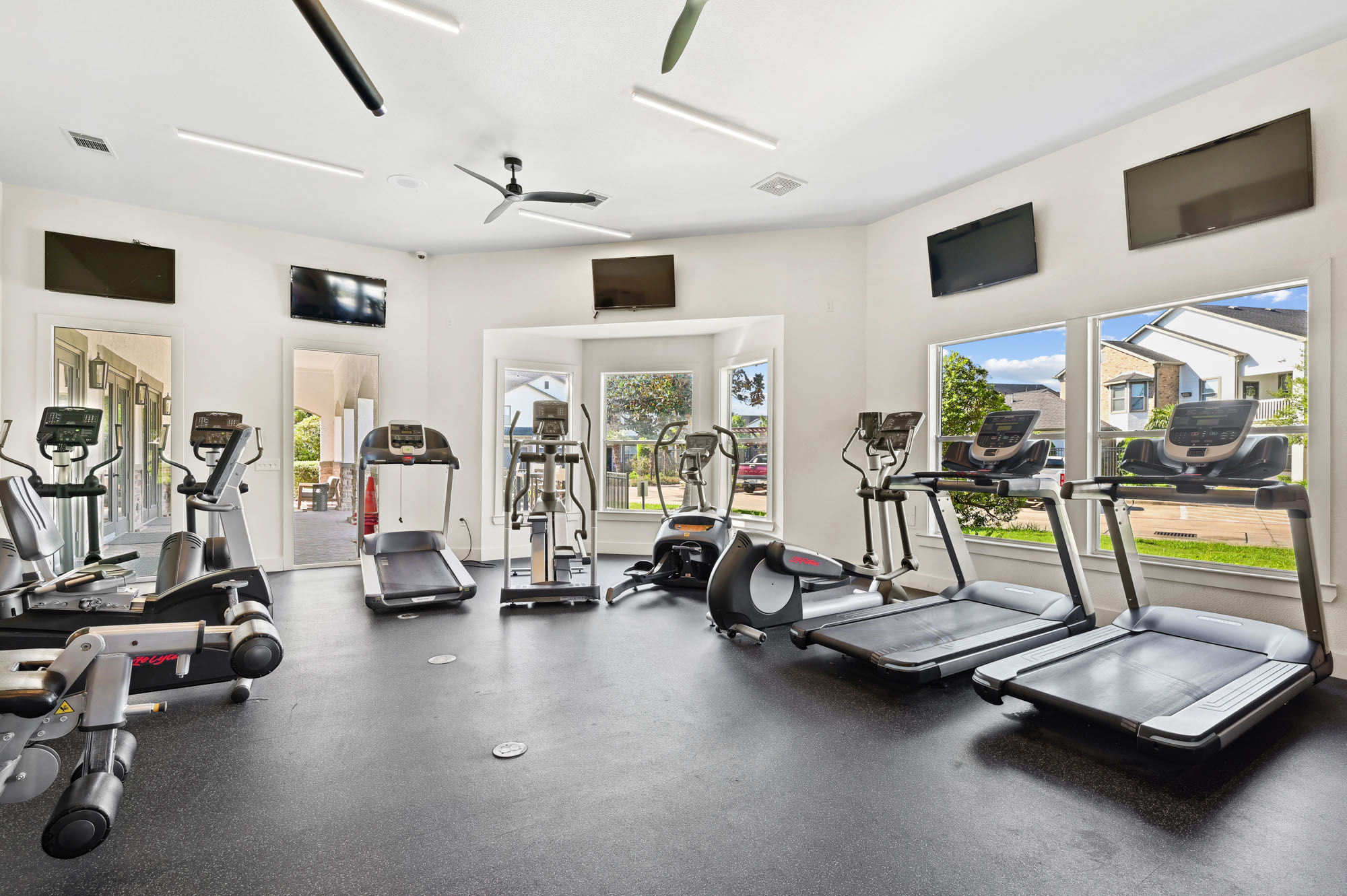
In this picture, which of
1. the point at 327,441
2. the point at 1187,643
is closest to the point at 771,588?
the point at 1187,643

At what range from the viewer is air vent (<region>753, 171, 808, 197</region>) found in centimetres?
495

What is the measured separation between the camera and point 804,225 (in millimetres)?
6027

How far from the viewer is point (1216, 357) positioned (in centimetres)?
501

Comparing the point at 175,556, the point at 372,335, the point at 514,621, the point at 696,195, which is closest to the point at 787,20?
the point at 696,195

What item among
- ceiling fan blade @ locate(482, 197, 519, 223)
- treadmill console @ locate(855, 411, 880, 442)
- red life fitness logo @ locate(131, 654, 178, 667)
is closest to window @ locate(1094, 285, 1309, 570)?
treadmill console @ locate(855, 411, 880, 442)

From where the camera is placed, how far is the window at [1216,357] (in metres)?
3.80

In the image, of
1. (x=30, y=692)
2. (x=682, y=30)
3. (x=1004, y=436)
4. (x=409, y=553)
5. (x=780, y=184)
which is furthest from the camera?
(x=409, y=553)

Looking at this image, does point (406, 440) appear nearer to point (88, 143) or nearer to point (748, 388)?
point (88, 143)

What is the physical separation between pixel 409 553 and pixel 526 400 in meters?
2.31

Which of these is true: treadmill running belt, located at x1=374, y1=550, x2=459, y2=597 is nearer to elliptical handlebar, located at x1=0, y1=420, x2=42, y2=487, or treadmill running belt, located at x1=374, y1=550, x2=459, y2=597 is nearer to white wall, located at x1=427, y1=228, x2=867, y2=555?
white wall, located at x1=427, y1=228, x2=867, y2=555

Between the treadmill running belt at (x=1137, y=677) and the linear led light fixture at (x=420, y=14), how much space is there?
421 cm

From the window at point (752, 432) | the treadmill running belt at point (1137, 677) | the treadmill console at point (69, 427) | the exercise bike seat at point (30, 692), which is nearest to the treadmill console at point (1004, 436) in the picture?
the treadmill running belt at point (1137, 677)

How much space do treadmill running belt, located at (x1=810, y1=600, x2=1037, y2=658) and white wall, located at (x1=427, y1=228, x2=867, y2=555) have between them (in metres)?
1.82

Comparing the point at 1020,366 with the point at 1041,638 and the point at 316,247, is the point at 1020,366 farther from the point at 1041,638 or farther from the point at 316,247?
the point at 316,247
